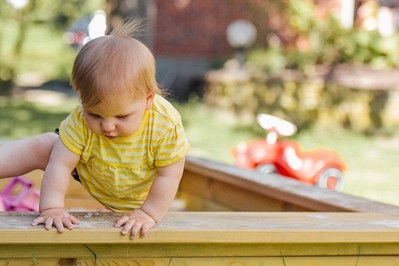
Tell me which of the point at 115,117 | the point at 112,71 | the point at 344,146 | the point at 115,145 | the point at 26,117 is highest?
the point at 112,71

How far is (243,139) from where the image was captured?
977cm

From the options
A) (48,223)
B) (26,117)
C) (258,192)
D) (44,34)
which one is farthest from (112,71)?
(44,34)

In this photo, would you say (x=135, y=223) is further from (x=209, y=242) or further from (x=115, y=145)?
(x=115, y=145)

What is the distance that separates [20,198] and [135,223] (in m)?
1.50

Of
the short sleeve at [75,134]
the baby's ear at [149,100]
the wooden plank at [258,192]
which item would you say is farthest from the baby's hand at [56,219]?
the wooden plank at [258,192]

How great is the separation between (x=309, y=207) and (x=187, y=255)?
1.16 m

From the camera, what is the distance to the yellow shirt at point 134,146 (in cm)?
265

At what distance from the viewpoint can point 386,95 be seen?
32.8ft

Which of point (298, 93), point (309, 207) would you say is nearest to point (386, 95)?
point (298, 93)

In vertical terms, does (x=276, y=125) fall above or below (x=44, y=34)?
above

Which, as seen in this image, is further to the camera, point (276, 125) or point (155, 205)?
point (276, 125)

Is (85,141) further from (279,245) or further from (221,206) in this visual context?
(221,206)

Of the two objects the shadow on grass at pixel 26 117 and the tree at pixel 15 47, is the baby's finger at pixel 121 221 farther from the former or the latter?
the tree at pixel 15 47

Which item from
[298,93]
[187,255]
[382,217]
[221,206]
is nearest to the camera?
[187,255]
